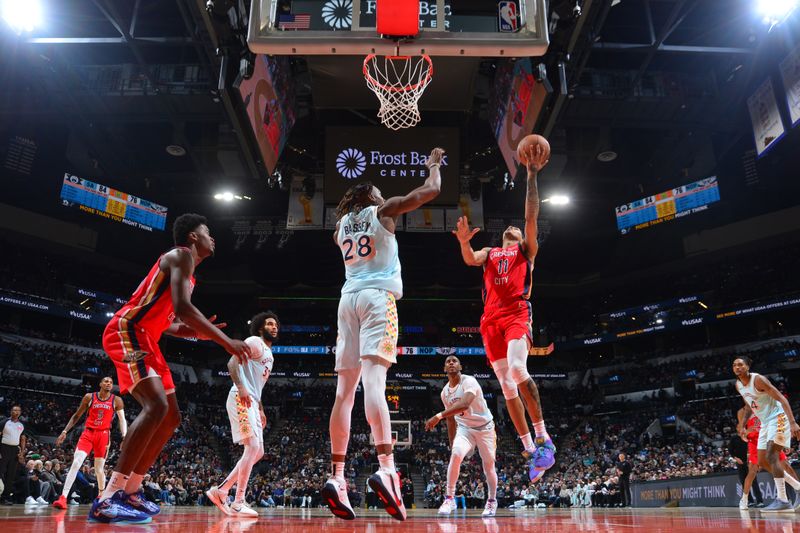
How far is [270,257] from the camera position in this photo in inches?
1164

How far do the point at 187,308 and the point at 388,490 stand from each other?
178 cm

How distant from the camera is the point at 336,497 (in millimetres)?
3891

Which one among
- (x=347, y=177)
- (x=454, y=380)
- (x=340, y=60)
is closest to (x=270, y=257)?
(x=347, y=177)

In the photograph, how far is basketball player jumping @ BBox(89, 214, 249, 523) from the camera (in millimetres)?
3756

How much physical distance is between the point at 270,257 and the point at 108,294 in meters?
9.23

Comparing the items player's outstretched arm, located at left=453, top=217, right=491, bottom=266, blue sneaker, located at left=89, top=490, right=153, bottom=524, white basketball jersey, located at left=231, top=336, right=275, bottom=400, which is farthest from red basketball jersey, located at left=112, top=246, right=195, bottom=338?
player's outstretched arm, located at left=453, top=217, right=491, bottom=266

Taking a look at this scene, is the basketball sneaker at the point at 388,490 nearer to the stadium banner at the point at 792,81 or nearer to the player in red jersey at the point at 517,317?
the player in red jersey at the point at 517,317

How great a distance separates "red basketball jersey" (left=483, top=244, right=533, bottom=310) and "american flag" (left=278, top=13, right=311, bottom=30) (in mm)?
3390

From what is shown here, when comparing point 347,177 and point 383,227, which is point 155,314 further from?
point 347,177

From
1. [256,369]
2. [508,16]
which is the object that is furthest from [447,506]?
[508,16]

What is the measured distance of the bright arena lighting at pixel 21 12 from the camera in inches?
444

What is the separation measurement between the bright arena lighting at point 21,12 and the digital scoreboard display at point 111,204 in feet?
27.7

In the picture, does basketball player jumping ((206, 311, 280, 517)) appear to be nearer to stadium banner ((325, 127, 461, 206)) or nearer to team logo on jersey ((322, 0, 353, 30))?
team logo on jersey ((322, 0, 353, 30))

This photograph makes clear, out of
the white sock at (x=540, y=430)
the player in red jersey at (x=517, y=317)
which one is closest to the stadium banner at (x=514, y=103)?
the player in red jersey at (x=517, y=317)
